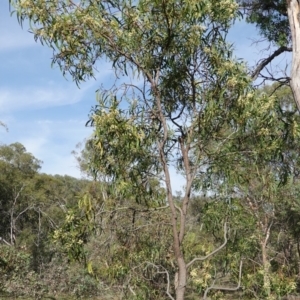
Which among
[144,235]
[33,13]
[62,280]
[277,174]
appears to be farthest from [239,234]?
[62,280]

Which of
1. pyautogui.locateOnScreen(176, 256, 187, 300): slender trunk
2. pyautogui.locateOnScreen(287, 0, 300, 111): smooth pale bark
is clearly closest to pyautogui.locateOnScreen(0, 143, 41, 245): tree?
pyautogui.locateOnScreen(287, 0, 300, 111): smooth pale bark

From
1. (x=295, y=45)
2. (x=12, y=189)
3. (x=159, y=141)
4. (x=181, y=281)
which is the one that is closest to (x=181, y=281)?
(x=181, y=281)

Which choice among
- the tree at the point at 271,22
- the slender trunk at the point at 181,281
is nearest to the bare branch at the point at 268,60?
the tree at the point at 271,22

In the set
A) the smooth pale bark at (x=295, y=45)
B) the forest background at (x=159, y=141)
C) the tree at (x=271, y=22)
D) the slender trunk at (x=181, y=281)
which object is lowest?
the slender trunk at (x=181, y=281)

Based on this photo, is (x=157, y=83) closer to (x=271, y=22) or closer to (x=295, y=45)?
(x=295, y=45)

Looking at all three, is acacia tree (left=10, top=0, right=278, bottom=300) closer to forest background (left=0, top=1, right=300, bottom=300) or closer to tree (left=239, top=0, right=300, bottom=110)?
forest background (left=0, top=1, right=300, bottom=300)

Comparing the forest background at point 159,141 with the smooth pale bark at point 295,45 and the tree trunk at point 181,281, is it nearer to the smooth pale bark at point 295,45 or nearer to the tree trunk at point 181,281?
the tree trunk at point 181,281

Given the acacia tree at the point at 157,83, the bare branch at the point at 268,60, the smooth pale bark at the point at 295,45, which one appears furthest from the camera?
the bare branch at the point at 268,60

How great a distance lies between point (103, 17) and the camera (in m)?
2.32

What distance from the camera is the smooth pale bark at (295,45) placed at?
3238 mm

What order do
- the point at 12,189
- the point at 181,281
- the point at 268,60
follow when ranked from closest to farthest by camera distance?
the point at 181,281 < the point at 268,60 < the point at 12,189

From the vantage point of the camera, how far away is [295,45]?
341 centimetres

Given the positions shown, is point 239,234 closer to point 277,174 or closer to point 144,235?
point 277,174

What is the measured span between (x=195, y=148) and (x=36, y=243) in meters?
16.9
